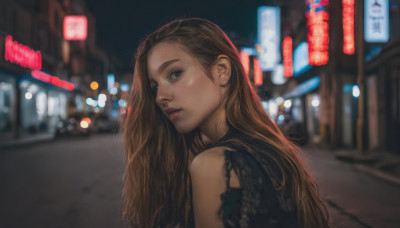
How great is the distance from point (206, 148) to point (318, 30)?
12268 millimetres

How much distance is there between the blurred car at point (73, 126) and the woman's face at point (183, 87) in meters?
21.5

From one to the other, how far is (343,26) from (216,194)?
39.6 ft

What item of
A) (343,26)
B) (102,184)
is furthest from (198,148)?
(343,26)

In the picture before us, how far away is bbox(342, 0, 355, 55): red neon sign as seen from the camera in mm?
10797

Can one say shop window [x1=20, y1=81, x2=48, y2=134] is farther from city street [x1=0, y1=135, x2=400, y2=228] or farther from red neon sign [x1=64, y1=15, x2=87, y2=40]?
city street [x1=0, y1=135, x2=400, y2=228]

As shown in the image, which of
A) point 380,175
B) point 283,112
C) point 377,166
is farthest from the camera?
point 283,112

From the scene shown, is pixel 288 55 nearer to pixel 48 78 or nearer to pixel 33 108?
pixel 48 78

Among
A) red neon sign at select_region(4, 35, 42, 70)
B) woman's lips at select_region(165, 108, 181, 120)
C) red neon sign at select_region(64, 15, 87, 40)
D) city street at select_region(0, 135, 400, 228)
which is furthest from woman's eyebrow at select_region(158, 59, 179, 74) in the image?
red neon sign at select_region(64, 15, 87, 40)

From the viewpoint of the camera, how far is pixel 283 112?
671 inches

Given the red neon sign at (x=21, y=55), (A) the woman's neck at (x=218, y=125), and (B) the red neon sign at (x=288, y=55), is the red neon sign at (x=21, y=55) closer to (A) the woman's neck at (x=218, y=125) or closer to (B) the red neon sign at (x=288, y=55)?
(B) the red neon sign at (x=288, y=55)

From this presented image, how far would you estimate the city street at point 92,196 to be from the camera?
4193 mm

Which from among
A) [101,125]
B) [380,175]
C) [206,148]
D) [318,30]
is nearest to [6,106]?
[101,125]

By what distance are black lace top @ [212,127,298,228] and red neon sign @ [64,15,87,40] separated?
28.5m

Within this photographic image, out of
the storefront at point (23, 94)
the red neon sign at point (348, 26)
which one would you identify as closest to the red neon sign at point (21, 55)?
the storefront at point (23, 94)
